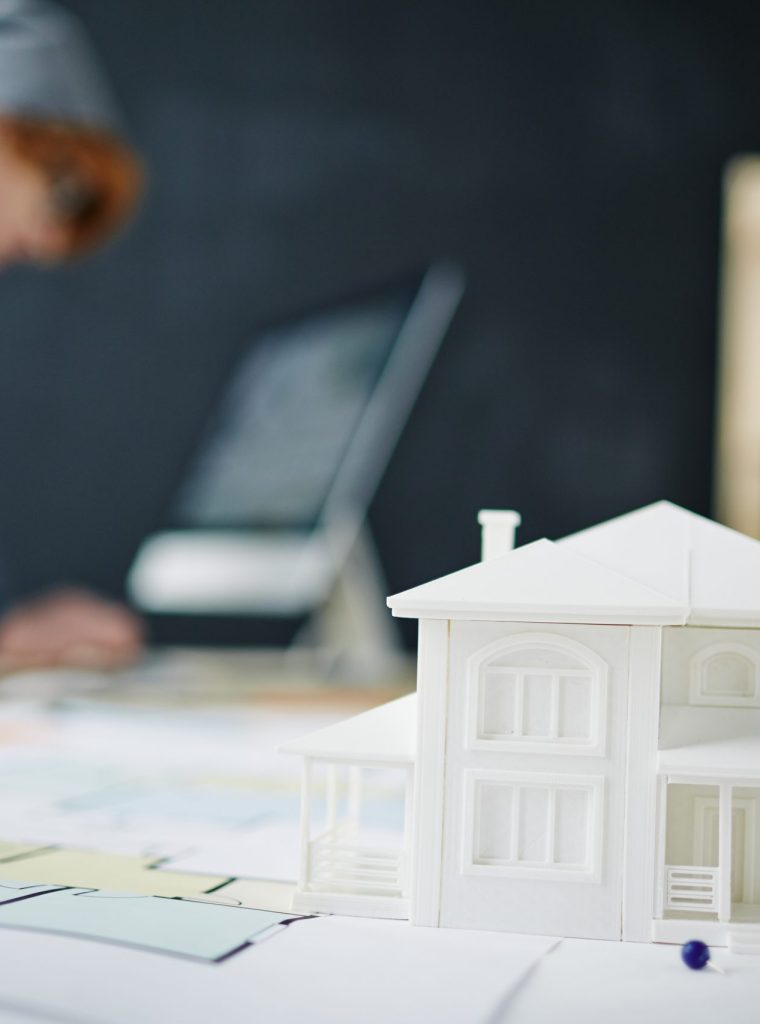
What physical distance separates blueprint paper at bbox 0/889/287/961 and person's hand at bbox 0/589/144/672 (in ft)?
9.47

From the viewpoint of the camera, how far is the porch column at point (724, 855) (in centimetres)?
108

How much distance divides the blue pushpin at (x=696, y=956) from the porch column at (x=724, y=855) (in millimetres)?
79

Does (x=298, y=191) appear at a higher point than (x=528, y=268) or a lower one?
higher

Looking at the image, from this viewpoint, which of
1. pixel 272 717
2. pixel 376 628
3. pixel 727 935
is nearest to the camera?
pixel 727 935

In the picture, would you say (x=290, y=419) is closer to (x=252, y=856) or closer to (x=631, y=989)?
(x=252, y=856)

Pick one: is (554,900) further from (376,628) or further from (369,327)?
(369,327)

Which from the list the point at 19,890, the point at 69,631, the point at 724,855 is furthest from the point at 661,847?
the point at 69,631

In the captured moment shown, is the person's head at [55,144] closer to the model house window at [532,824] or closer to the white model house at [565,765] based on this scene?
the white model house at [565,765]

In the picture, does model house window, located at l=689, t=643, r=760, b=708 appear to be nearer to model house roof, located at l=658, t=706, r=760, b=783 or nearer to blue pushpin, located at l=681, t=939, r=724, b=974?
model house roof, located at l=658, t=706, r=760, b=783

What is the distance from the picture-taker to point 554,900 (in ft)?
3.60

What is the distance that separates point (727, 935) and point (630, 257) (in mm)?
3118

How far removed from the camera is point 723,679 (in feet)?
3.93

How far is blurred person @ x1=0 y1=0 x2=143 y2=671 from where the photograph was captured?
3852 millimetres

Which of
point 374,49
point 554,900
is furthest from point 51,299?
point 554,900
